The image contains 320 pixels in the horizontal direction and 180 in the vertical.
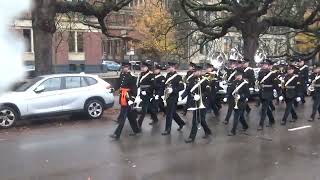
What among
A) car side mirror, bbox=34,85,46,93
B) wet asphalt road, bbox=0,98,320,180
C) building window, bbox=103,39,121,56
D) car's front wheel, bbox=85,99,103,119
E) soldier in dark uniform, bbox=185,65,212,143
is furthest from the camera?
building window, bbox=103,39,121,56

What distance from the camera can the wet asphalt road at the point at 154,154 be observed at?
28.6 ft

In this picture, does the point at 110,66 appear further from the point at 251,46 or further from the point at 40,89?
the point at 40,89

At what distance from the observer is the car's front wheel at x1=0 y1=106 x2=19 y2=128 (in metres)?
13.8

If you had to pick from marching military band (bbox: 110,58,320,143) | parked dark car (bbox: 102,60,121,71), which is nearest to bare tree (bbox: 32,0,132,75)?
marching military band (bbox: 110,58,320,143)

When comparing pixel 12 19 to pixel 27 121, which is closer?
pixel 12 19

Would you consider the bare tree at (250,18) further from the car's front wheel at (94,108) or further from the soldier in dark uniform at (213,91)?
the car's front wheel at (94,108)

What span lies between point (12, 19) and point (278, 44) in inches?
1245

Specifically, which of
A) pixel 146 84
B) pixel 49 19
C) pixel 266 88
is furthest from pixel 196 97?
pixel 49 19

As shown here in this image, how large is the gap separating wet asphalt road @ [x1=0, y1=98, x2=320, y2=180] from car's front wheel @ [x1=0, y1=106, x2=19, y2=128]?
231 mm

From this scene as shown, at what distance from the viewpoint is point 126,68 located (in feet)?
40.3

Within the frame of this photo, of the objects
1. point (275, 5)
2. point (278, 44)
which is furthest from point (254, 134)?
point (278, 44)

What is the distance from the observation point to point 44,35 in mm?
17047

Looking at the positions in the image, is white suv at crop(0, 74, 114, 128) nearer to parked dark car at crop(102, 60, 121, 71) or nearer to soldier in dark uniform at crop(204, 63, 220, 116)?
soldier in dark uniform at crop(204, 63, 220, 116)

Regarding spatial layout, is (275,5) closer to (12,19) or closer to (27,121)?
(27,121)
